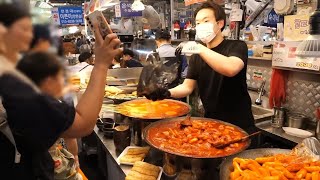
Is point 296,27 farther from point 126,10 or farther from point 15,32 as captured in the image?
point 126,10

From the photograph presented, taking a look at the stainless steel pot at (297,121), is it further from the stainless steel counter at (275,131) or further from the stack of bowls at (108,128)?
the stack of bowls at (108,128)

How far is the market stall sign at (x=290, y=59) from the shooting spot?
7.39 ft

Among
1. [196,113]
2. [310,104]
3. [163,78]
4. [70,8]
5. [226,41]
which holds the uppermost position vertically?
[70,8]

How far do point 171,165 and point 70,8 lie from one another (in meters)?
1.07

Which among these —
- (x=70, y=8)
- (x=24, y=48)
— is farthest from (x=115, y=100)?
(x=24, y=48)

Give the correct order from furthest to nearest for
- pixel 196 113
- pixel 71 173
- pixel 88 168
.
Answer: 1. pixel 88 168
2. pixel 196 113
3. pixel 71 173

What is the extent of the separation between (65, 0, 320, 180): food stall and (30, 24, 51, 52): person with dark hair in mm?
1166

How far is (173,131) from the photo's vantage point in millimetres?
1811

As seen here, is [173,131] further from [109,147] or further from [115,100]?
[115,100]

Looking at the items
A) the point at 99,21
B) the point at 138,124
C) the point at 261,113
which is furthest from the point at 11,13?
the point at 261,113

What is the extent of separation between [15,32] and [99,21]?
16.1 inches

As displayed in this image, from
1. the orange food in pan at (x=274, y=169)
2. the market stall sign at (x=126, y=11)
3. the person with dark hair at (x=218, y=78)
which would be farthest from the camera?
the market stall sign at (x=126, y=11)

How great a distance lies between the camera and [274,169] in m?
1.29

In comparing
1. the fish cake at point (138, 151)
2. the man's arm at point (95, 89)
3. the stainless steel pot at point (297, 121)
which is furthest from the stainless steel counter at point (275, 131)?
the man's arm at point (95, 89)
